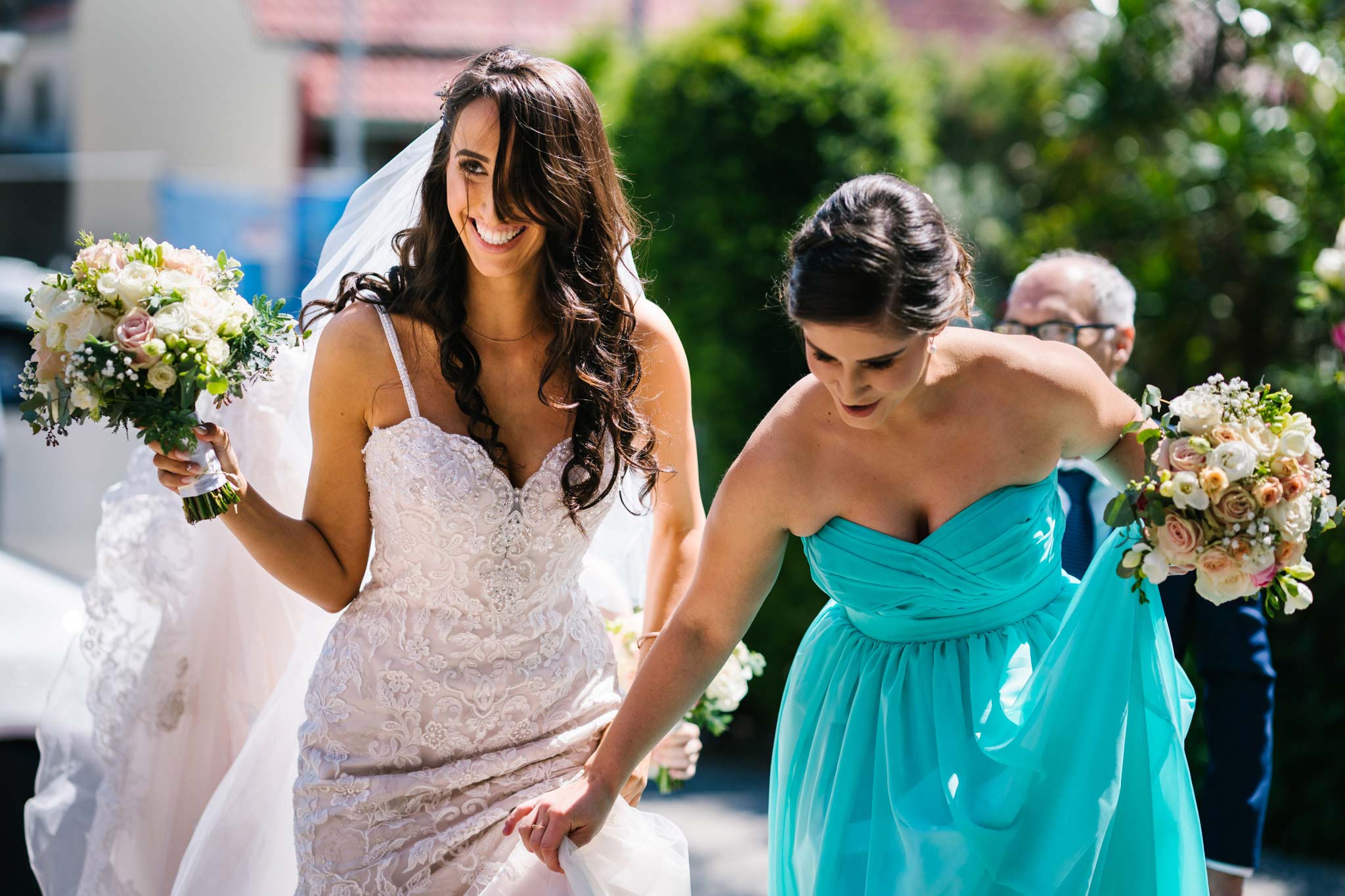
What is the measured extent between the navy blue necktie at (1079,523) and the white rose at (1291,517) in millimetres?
1110

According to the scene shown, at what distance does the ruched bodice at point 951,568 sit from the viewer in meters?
2.42

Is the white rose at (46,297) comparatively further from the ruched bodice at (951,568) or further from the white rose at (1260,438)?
the white rose at (1260,438)

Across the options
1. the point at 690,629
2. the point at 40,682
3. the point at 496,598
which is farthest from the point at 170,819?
the point at 690,629

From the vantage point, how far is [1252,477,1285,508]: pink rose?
7.38 feet

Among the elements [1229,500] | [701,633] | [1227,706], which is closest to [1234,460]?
[1229,500]

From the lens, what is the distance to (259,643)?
10.6 feet

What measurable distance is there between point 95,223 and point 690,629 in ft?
61.9

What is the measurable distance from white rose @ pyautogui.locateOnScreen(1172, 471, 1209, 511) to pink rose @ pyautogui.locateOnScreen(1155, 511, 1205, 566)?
25 mm

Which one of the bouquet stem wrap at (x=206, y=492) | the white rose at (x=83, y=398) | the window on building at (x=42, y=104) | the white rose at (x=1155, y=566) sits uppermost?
the white rose at (x=1155, y=566)

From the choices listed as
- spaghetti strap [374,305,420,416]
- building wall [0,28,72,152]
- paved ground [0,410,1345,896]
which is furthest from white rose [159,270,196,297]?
building wall [0,28,72,152]

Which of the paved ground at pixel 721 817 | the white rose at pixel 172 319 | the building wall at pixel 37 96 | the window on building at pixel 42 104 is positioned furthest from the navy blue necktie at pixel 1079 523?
the window on building at pixel 42 104

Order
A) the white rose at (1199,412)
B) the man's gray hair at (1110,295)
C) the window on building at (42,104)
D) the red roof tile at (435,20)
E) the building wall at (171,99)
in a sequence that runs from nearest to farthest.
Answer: the white rose at (1199,412) < the man's gray hair at (1110,295) < the red roof tile at (435,20) < the building wall at (171,99) < the window on building at (42,104)

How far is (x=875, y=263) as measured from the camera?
221 centimetres

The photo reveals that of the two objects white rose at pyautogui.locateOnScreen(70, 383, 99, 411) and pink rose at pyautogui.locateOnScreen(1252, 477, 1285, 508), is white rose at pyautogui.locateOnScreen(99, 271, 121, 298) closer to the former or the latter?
white rose at pyautogui.locateOnScreen(70, 383, 99, 411)
